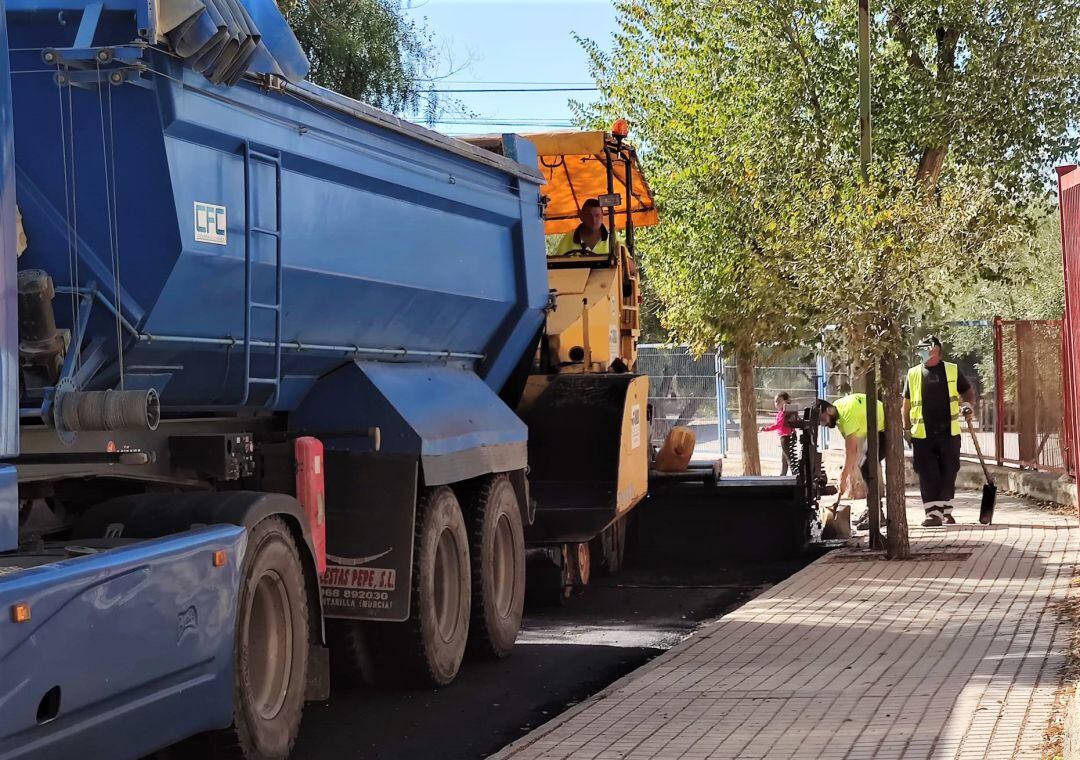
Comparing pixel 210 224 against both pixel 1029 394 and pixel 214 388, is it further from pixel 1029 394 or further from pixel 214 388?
pixel 1029 394

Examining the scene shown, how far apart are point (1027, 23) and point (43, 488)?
1457cm

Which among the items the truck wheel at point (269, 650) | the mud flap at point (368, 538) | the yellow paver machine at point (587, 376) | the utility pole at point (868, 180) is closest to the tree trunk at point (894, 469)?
the utility pole at point (868, 180)

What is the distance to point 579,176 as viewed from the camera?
12266mm

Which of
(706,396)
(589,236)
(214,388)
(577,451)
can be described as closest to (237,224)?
(214,388)

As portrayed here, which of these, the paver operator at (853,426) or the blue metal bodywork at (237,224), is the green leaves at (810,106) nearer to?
the paver operator at (853,426)

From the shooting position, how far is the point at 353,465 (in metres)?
7.69

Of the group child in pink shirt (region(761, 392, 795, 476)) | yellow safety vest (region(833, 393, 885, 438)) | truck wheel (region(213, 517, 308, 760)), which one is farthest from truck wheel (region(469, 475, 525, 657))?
child in pink shirt (region(761, 392, 795, 476))

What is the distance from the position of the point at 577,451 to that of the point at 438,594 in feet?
7.86

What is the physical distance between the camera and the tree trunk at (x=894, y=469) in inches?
490

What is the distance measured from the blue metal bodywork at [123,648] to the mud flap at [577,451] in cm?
475

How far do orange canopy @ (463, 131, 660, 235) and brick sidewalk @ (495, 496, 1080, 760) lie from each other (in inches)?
126

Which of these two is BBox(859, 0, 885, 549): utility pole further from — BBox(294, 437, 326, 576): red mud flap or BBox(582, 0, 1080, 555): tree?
BBox(294, 437, 326, 576): red mud flap

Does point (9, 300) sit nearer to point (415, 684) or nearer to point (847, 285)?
point (415, 684)

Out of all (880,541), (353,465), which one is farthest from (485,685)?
(880,541)
